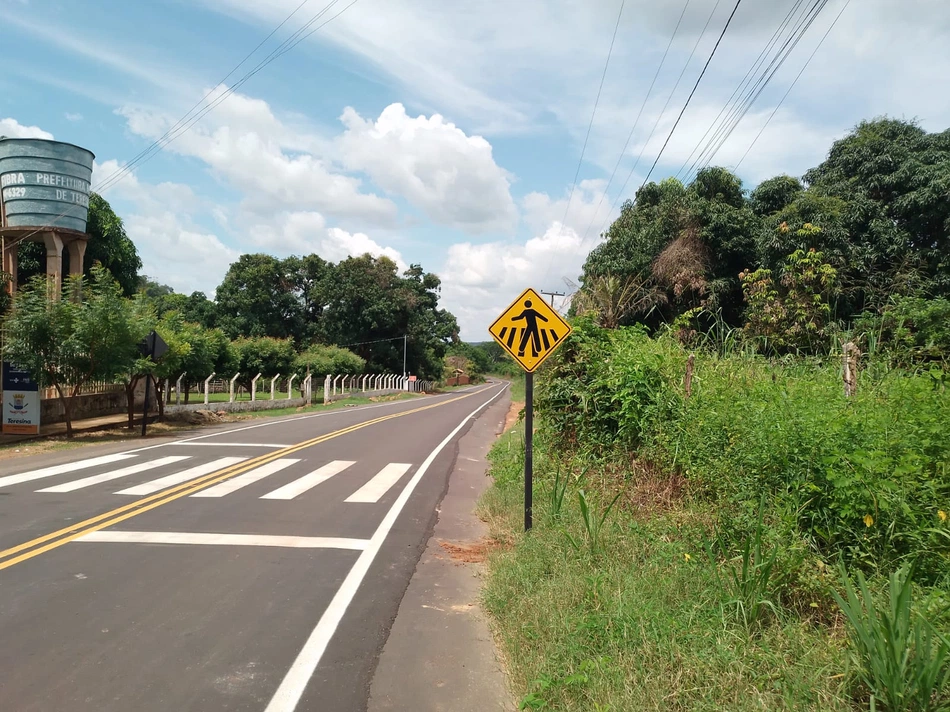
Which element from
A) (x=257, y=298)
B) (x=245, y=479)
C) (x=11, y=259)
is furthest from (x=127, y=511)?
(x=257, y=298)

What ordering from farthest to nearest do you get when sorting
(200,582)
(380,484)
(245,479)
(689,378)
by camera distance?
1. (380,484)
2. (245,479)
3. (689,378)
4. (200,582)

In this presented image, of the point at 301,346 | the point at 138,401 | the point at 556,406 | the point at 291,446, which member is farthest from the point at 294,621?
the point at 301,346

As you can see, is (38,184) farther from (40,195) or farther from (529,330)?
(529,330)

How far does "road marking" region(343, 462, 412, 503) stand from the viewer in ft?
35.4

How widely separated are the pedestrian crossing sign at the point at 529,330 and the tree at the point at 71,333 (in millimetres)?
14310

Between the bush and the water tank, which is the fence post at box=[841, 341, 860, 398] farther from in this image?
the water tank

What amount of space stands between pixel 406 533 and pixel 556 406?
10.6 feet

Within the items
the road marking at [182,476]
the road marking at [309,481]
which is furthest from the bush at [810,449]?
the road marking at [182,476]

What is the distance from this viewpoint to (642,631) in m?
4.30

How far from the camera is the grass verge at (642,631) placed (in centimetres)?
370

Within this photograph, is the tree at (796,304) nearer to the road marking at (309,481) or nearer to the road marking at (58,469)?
the road marking at (309,481)

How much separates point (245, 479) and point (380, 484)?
2.33m

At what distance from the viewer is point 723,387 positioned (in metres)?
8.18

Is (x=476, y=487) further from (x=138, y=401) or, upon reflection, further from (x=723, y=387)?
(x=138, y=401)
